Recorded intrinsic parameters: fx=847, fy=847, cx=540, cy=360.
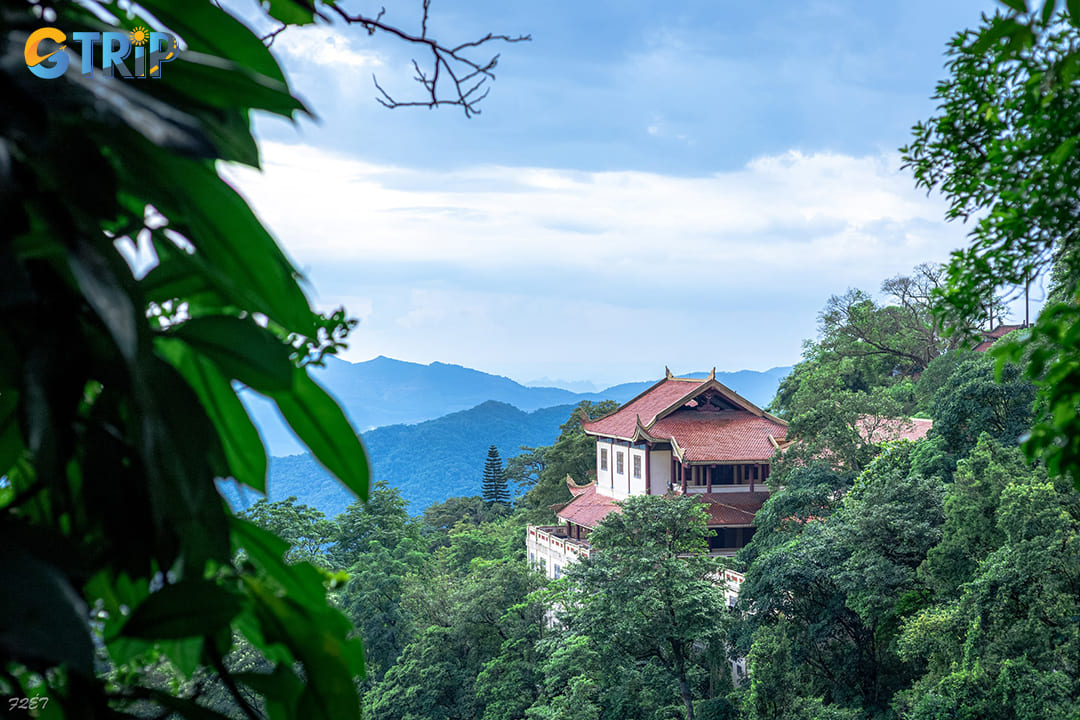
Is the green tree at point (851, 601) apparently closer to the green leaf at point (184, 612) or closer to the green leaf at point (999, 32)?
the green leaf at point (999, 32)

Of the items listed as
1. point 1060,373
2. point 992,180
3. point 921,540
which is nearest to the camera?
point 1060,373

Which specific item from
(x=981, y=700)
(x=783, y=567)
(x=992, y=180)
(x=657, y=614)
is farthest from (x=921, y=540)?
(x=992, y=180)

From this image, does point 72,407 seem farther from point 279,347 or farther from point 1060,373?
point 1060,373

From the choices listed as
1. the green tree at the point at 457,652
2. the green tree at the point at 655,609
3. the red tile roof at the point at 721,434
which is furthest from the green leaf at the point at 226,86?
the red tile roof at the point at 721,434

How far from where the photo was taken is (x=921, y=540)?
5.92 m

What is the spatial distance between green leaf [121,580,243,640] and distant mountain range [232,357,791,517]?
12045 millimetres

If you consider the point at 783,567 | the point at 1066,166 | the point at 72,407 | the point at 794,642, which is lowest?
the point at 794,642

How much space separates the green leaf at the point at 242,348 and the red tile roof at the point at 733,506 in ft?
30.8

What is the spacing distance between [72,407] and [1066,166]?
1797 millimetres

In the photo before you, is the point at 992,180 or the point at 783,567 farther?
the point at 783,567

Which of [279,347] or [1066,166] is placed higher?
[1066,166]

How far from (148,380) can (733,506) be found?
33.2 feet

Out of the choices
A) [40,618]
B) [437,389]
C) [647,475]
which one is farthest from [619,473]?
[437,389]

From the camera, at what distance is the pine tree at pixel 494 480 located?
696 inches
